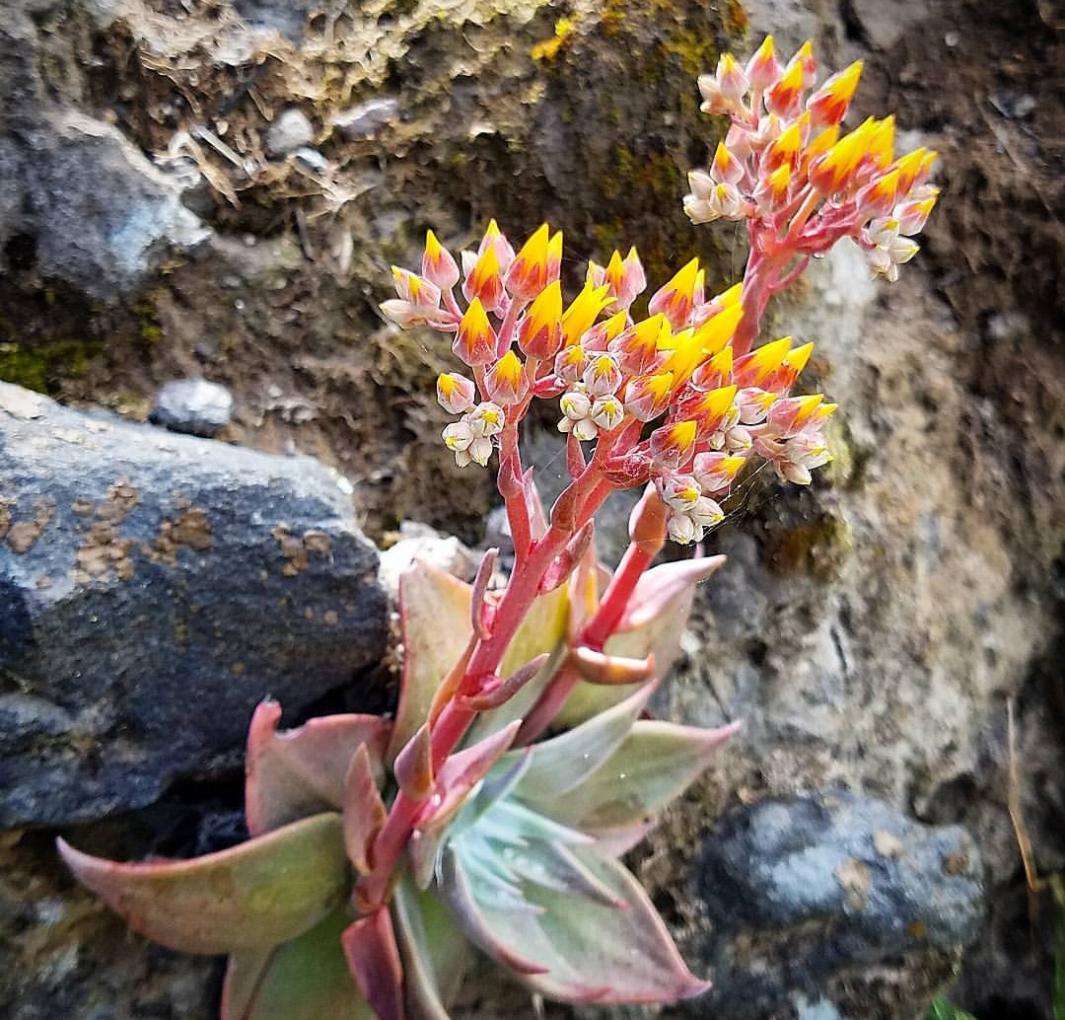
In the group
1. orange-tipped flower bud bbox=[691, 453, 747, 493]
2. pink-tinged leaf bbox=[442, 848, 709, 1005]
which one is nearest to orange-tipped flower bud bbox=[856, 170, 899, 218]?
orange-tipped flower bud bbox=[691, 453, 747, 493]

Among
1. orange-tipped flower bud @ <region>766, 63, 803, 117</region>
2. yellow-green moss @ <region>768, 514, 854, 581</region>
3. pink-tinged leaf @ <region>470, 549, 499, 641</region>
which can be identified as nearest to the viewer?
pink-tinged leaf @ <region>470, 549, 499, 641</region>

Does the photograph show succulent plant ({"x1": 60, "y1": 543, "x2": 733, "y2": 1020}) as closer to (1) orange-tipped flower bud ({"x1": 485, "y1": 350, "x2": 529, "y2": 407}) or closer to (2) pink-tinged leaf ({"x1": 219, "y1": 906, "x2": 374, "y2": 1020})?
(2) pink-tinged leaf ({"x1": 219, "y1": 906, "x2": 374, "y2": 1020})

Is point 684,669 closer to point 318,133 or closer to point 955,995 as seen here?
point 955,995

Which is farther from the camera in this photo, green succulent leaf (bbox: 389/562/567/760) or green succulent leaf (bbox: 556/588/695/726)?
green succulent leaf (bbox: 556/588/695/726)

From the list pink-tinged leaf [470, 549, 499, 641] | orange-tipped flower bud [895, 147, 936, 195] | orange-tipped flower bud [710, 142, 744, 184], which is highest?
orange-tipped flower bud [895, 147, 936, 195]

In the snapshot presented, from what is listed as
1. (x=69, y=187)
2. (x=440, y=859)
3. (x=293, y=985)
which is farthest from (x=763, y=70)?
(x=293, y=985)

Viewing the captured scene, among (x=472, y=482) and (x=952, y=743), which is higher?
(x=472, y=482)

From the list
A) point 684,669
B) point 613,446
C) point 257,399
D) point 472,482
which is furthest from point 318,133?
point 684,669
